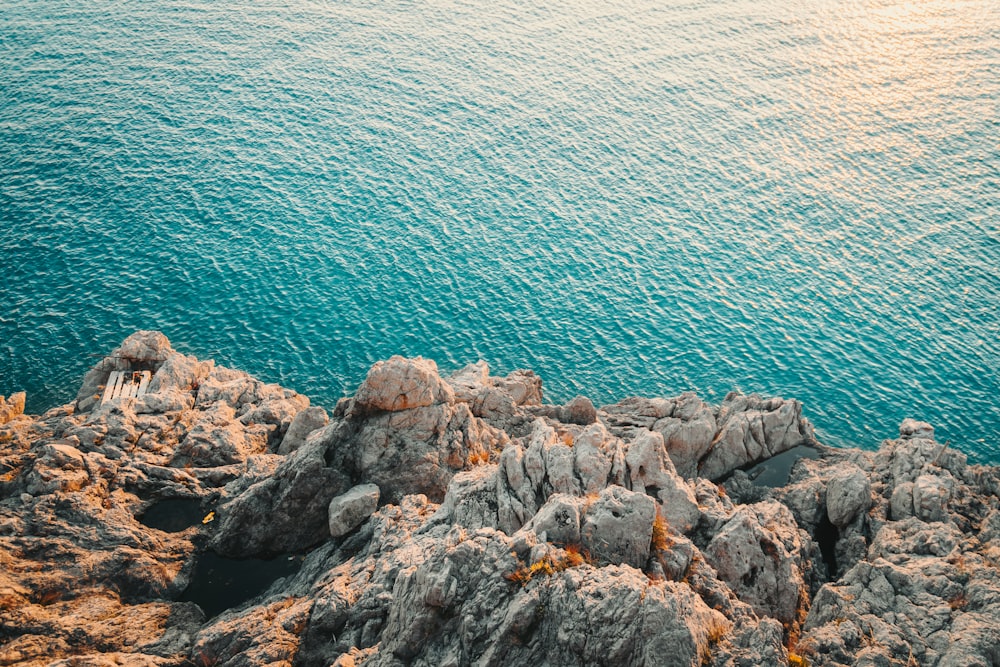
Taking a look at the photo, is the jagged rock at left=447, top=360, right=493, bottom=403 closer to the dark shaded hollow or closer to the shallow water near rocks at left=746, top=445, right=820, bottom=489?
the shallow water near rocks at left=746, top=445, right=820, bottom=489

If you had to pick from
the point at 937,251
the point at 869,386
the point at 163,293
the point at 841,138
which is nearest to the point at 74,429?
the point at 163,293

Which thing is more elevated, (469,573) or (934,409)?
(469,573)

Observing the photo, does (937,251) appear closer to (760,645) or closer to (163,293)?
(760,645)

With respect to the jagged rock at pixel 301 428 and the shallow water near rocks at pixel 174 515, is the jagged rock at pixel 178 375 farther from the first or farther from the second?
the shallow water near rocks at pixel 174 515

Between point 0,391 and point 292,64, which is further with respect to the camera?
point 292,64

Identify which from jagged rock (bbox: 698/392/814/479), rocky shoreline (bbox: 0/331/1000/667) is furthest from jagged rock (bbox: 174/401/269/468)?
jagged rock (bbox: 698/392/814/479)

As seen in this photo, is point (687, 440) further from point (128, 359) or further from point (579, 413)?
point (128, 359)
